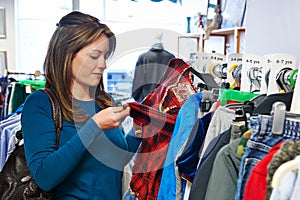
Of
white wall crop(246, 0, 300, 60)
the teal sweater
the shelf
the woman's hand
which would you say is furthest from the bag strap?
the shelf

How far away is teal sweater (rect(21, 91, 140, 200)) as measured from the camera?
1173 mm

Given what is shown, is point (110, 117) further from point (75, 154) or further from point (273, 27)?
point (273, 27)

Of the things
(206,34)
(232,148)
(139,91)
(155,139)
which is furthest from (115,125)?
(206,34)

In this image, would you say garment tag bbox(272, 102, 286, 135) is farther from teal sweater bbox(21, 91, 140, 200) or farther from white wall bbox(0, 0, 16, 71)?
white wall bbox(0, 0, 16, 71)

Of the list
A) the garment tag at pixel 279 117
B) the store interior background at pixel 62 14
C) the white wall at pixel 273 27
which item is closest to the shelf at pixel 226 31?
the store interior background at pixel 62 14

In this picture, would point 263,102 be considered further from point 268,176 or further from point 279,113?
point 268,176

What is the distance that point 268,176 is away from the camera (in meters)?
0.71

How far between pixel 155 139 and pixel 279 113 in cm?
60

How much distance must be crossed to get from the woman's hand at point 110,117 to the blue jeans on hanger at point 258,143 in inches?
20.0

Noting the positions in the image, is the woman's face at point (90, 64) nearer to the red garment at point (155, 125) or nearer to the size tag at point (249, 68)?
the red garment at point (155, 125)

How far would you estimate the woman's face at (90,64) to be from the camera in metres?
1.28

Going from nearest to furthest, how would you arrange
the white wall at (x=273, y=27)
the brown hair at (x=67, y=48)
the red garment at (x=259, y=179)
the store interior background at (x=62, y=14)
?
1. the red garment at (x=259, y=179)
2. the brown hair at (x=67, y=48)
3. the white wall at (x=273, y=27)
4. the store interior background at (x=62, y=14)

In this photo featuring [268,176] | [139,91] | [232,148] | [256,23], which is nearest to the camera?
[268,176]

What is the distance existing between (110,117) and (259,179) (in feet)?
1.95
